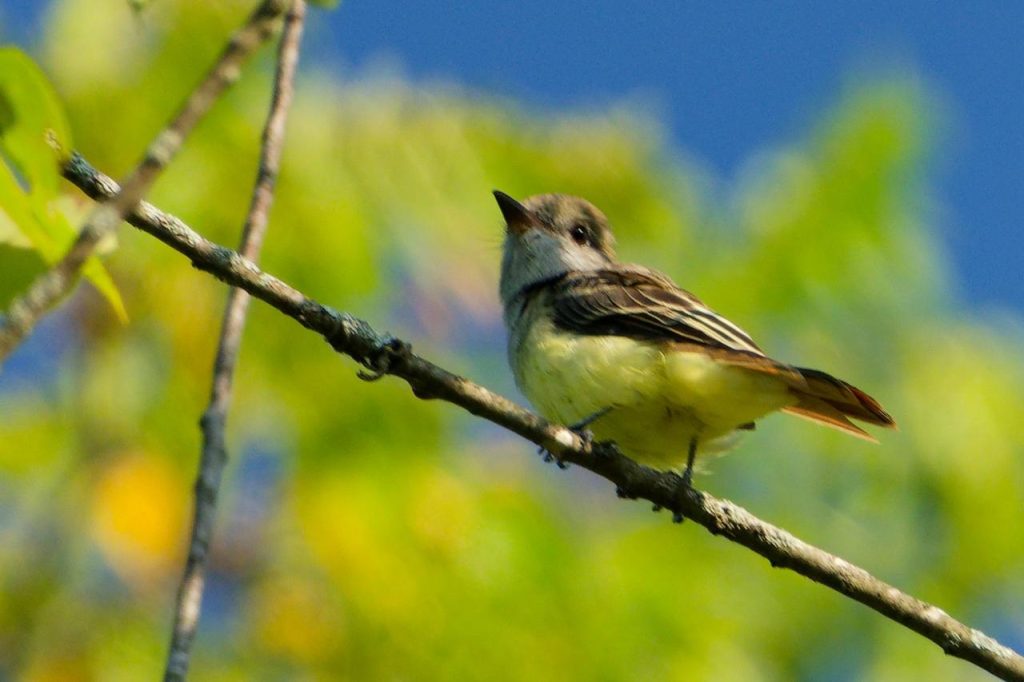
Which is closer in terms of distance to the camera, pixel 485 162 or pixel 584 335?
pixel 584 335

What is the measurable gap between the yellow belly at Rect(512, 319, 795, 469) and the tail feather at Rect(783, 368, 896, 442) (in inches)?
3.4

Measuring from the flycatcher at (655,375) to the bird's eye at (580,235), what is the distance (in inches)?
38.6

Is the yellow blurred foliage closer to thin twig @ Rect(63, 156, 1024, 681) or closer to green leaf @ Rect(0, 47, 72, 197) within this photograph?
thin twig @ Rect(63, 156, 1024, 681)

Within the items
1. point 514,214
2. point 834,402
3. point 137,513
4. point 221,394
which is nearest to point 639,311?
point 834,402

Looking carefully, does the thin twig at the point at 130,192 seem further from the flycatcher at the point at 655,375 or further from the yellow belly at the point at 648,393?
the yellow belly at the point at 648,393

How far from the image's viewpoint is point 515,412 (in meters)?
3.16

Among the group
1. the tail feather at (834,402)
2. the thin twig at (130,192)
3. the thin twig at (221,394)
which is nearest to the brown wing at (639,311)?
the tail feather at (834,402)

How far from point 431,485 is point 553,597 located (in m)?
0.68

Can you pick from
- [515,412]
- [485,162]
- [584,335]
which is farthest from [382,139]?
[515,412]

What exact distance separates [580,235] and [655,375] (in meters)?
1.80

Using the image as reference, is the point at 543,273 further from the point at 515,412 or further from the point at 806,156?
the point at 515,412

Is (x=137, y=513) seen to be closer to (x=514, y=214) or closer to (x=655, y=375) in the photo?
(x=514, y=214)

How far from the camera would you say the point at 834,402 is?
171 inches

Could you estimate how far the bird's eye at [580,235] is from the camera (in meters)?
6.27
